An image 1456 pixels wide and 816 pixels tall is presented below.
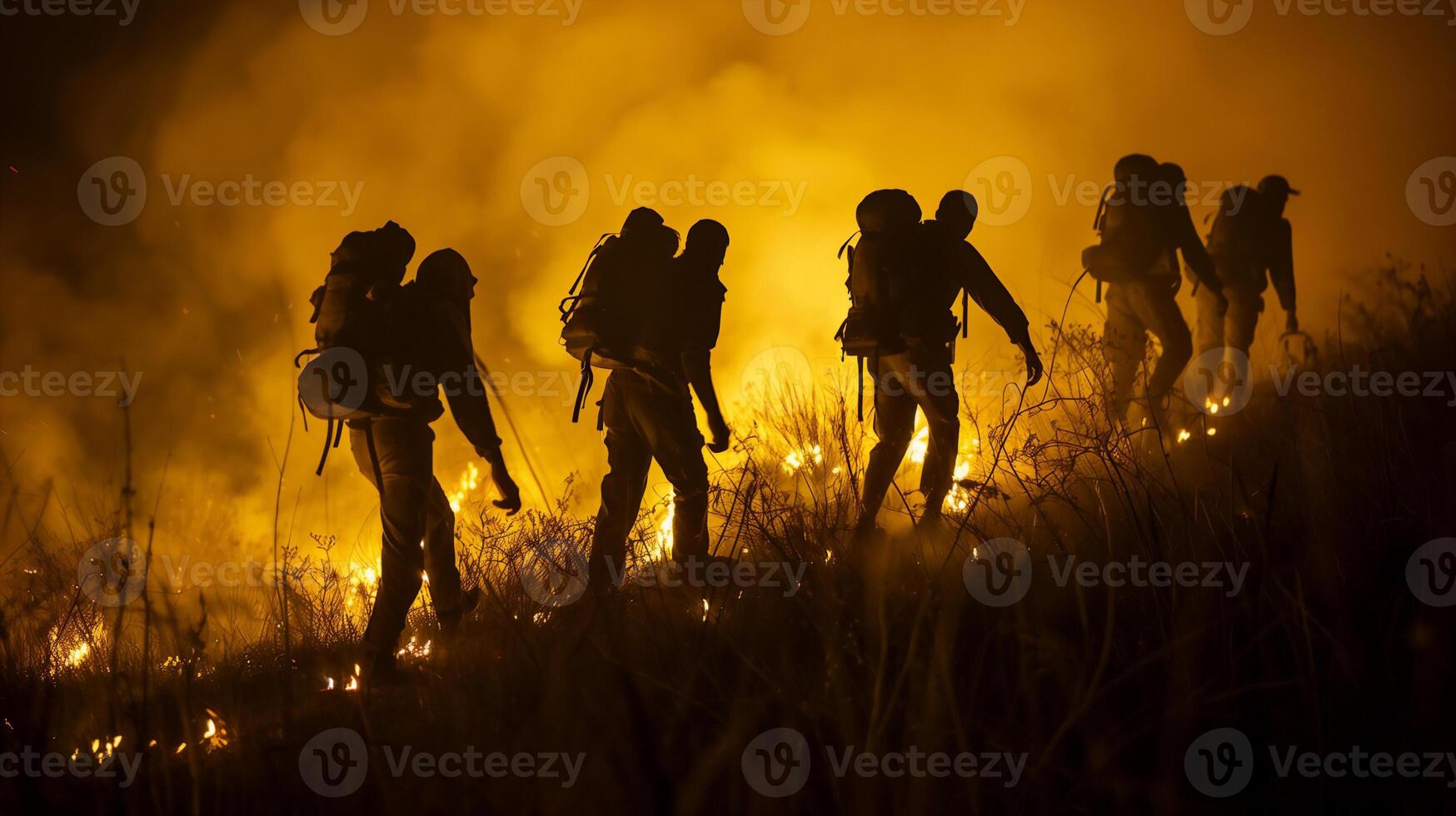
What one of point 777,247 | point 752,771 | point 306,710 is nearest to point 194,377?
point 777,247

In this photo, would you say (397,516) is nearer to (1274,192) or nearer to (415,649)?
(415,649)

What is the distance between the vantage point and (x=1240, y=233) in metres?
8.12

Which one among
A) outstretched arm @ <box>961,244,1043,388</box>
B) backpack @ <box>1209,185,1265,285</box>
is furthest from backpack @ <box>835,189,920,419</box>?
backpack @ <box>1209,185,1265,285</box>

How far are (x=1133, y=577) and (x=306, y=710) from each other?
2684 mm

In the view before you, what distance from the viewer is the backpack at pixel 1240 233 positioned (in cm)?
808

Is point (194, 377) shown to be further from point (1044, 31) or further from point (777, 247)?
point (1044, 31)

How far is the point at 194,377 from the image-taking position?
20344 millimetres

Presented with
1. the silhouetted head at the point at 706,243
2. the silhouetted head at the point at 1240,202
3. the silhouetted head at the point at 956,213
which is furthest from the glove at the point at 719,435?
the silhouetted head at the point at 1240,202

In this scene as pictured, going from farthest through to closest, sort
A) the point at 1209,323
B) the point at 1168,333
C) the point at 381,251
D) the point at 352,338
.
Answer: the point at 1209,323 → the point at 1168,333 → the point at 381,251 → the point at 352,338

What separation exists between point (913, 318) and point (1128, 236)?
284cm

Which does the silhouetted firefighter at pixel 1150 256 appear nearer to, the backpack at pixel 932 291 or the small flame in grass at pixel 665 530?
the backpack at pixel 932 291

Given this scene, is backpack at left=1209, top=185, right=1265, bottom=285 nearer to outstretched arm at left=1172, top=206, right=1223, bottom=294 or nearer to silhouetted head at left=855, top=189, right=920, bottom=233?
outstretched arm at left=1172, top=206, right=1223, bottom=294

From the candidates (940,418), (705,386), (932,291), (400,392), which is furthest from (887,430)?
(400,392)

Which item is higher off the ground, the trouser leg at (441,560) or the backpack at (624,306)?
the backpack at (624,306)
